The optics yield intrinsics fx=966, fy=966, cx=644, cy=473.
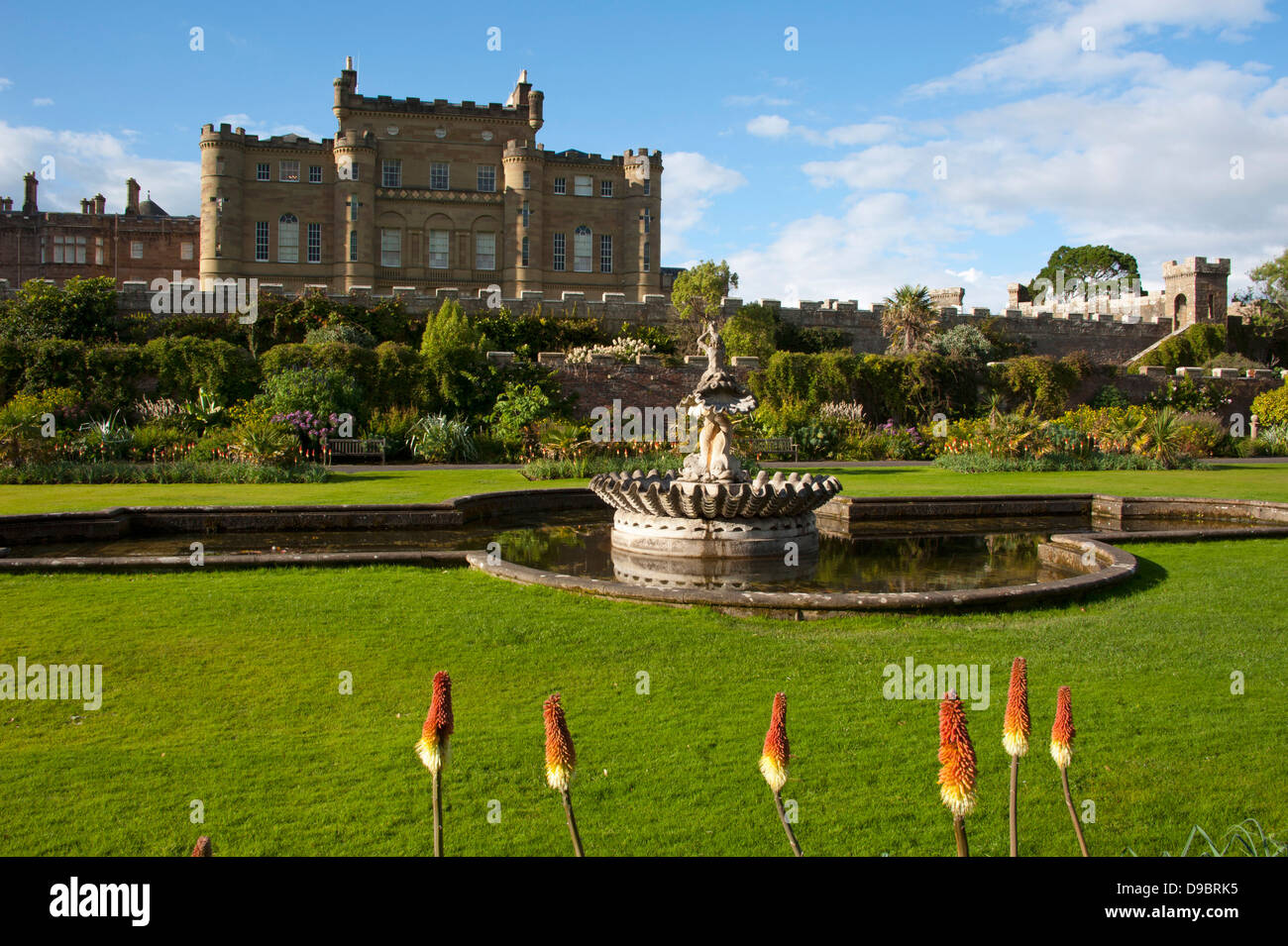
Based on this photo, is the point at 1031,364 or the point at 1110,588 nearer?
the point at 1110,588

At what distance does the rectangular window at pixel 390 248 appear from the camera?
4219cm

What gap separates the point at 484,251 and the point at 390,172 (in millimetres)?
5983

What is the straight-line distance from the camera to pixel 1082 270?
7912 cm

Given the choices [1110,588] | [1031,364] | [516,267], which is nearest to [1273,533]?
[1110,588]

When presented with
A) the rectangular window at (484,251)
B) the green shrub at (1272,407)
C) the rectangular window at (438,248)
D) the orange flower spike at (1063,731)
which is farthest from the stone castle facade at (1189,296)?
the orange flower spike at (1063,731)

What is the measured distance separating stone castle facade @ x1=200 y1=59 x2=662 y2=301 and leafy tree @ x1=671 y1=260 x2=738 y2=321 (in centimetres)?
670

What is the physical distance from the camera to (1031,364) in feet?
110

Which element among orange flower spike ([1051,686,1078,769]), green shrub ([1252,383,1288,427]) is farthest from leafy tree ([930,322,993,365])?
orange flower spike ([1051,686,1078,769])

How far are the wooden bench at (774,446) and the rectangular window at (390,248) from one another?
23.9 metres

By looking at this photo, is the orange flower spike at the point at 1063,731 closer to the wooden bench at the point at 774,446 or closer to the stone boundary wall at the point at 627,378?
the wooden bench at the point at 774,446

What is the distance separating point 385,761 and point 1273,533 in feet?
36.2

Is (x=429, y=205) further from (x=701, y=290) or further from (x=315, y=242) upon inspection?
(x=701, y=290)

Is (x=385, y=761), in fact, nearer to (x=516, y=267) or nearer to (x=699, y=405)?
(x=699, y=405)

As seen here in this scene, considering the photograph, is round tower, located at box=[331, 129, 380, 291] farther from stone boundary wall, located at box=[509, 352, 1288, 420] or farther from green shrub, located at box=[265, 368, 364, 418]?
green shrub, located at box=[265, 368, 364, 418]
